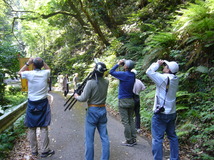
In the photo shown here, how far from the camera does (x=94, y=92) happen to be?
3990mm

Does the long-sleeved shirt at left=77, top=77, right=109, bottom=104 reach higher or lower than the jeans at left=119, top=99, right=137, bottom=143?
higher

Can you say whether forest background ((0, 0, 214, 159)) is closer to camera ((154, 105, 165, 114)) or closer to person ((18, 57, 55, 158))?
camera ((154, 105, 165, 114))

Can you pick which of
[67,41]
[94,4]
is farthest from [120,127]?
[67,41]

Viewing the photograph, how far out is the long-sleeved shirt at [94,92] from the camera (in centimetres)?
394

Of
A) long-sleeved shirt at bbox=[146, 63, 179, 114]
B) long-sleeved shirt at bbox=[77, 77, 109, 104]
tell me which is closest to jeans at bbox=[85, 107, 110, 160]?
long-sleeved shirt at bbox=[77, 77, 109, 104]

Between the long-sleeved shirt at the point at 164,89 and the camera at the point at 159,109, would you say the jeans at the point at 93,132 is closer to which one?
the camera at the point at 159,109

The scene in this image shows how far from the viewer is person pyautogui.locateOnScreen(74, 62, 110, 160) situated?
3959 millimetres

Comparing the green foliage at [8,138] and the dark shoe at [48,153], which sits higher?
the dark shoe at [48,153]

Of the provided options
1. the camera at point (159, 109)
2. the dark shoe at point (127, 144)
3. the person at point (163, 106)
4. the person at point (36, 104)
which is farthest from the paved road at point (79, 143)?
the camera at point (159, 109)

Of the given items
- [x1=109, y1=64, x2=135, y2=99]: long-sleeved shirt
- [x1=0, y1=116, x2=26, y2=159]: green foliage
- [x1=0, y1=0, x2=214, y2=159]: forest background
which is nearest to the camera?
[x1=0, y1=116, x2=26, y2=159]: green foliage

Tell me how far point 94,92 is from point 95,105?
0.95ft

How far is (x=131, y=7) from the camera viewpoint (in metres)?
13.9

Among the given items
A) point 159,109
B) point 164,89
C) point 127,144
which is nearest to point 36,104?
point 127,144

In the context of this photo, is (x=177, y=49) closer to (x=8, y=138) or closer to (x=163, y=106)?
(x=163, y=106)
